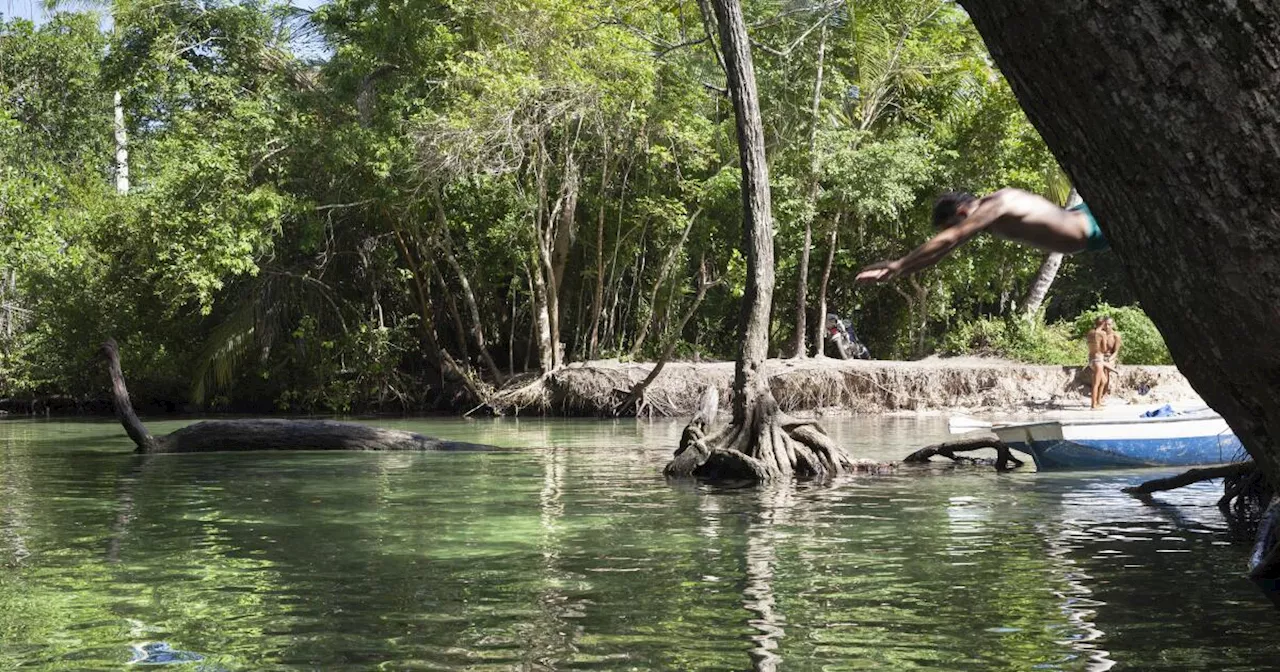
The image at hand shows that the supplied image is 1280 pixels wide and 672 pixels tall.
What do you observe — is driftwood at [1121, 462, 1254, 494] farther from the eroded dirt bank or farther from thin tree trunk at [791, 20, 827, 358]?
thin tree trunk at [791, 20, 827, 358]

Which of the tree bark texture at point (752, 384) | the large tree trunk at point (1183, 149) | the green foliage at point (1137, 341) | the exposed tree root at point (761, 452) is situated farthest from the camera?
the green foliage at point (1137, 341)

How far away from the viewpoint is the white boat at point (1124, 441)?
48.1 ft

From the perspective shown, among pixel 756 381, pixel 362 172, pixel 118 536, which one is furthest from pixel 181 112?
pixel 118 536

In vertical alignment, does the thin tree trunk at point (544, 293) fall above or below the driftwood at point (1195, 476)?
above

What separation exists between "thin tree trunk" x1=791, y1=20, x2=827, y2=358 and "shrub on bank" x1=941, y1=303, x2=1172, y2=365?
12.4ft

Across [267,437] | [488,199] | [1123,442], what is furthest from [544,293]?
[1123,442]

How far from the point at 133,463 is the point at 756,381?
714 centimetres

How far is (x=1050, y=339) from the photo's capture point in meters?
31.7

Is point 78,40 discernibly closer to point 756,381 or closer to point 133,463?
point 133,463

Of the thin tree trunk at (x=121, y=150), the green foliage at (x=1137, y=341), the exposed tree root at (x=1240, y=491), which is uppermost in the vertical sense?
the thin tree trunk at (x=121, y=150)

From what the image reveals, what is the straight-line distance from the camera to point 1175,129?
2.25 m

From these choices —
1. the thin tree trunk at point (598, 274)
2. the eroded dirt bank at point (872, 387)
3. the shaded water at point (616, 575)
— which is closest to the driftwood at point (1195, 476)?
the shaded water at point (616, 575)

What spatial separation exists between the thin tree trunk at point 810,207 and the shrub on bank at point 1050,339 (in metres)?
3.77

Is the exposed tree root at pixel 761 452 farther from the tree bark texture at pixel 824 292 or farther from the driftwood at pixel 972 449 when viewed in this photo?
the tree bark texture at pixel 824 292
